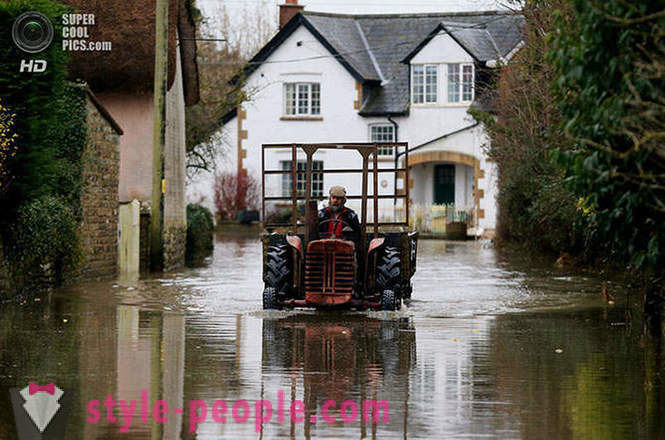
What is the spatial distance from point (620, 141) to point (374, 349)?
A: 503cm

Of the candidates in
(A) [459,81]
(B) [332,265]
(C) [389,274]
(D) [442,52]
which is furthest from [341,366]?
(D) [442,52]

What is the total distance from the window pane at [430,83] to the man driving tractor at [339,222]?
33435 mm

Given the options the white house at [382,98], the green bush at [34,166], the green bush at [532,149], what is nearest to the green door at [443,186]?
the white house at [382,98]

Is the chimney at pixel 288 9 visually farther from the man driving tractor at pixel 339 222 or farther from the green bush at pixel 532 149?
the man driving tractor at pixel 339 222

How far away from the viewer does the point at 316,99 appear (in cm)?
5284

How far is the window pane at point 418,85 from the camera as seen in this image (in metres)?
50.7

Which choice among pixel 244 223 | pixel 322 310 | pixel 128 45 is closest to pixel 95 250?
pixel 128 45

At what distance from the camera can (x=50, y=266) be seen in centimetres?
2144

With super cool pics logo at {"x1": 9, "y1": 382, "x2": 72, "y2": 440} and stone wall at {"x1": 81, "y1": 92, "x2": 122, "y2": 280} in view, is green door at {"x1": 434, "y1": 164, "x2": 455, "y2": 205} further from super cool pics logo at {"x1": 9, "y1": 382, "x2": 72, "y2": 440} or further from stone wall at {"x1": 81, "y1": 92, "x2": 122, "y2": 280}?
super cool pics logo at {"x1": 9, "y1": 382, "x2": 72, "y2": 440}

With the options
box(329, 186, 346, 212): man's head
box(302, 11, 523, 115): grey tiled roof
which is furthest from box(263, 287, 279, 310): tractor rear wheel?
box(302, 11, 523, 115): grey tiled roof

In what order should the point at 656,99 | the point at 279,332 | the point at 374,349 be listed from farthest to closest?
the point at 279,332
the point at 374,349
the point at 656,99

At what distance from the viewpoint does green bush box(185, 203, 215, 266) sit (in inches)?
1368

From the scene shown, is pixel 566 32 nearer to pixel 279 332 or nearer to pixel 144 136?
pixel 279 332

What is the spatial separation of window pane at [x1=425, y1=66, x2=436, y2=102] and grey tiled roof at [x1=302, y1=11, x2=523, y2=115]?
948mm
